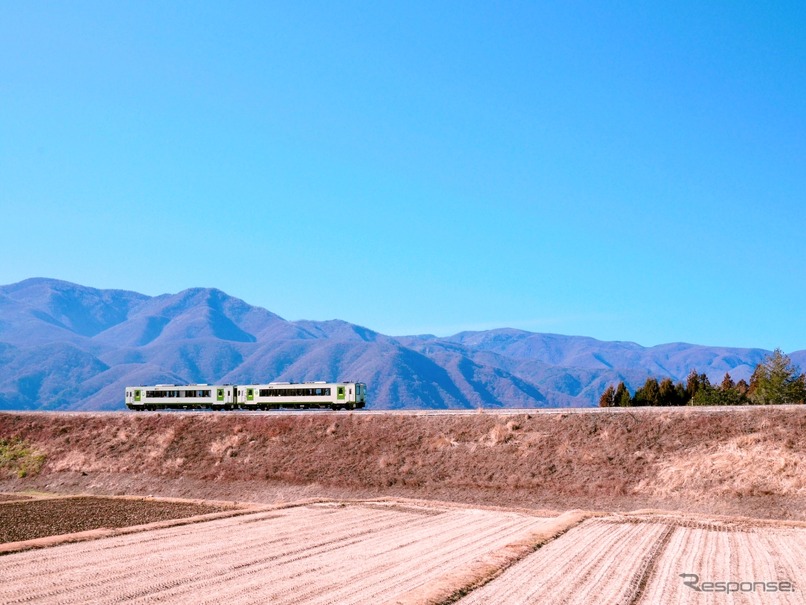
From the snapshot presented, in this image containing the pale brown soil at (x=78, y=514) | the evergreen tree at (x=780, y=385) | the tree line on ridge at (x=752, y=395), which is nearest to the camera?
the pale brown soil at (x=78, y=514)

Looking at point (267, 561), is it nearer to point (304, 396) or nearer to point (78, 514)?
point (78, 514)

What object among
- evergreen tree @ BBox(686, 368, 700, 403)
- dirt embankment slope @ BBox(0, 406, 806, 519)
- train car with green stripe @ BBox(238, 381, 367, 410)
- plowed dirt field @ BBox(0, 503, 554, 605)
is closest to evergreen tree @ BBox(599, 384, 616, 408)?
evergreen tree @ BBox(686, 368, 700, 403)

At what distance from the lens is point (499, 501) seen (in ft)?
154

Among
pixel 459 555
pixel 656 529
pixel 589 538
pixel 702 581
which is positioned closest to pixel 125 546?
pixel 459 555

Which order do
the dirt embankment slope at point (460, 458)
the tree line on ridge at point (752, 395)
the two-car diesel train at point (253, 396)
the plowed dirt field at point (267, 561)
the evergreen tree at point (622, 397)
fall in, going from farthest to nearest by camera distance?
the evergreen tree at point (622, 397), the tree line on ridge at point (752, 395), the two-car diesel train at point (253, 396), the dirt embankment slope at point (460, 458), the plowed dirt field at point (267, 561)

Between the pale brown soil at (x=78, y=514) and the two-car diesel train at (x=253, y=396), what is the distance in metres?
25.1

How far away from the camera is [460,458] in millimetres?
53469

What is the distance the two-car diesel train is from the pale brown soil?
82.3 feet

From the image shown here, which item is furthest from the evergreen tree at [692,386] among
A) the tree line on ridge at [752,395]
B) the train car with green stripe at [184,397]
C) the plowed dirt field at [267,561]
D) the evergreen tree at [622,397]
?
the plowed dirt field at [267,561]

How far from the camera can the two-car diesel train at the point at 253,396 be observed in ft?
240

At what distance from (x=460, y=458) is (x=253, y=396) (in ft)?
110

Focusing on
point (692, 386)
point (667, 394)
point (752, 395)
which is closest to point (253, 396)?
point (667, 394)

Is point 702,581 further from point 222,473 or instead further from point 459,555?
point 222,473

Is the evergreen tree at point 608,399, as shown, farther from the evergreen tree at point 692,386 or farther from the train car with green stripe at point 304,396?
the train car with green stripe at point 304,396
